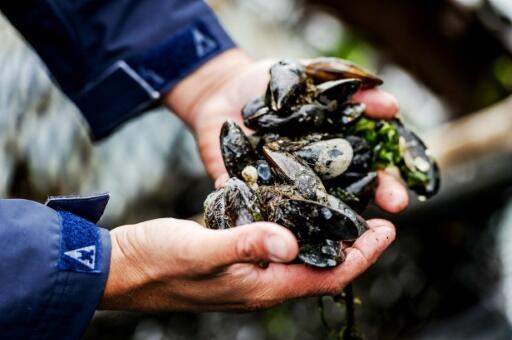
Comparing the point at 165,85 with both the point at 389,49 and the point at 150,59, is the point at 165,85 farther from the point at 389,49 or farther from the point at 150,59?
the point at 389,49

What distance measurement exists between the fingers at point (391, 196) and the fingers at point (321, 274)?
338 mm

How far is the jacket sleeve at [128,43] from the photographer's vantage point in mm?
2428

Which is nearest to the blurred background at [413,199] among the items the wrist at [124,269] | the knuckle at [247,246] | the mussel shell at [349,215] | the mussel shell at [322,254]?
the wrist at [124,269]

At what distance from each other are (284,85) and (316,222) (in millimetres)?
539

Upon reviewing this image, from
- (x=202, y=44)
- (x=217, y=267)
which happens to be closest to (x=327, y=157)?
(x=217, y=267)

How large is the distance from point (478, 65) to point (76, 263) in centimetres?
339

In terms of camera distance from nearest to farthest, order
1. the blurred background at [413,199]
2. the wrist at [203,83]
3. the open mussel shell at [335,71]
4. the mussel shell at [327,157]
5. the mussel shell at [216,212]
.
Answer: the mussel shell at [216,212]
the mussel shell at [327,157]
the open mussel shell at [335,71]
the wrist at [203,83]
the blurred background at [413,199]

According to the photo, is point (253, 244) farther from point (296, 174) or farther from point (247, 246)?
point (296, 174)

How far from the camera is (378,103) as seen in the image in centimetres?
208

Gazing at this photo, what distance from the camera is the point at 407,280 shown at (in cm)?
364

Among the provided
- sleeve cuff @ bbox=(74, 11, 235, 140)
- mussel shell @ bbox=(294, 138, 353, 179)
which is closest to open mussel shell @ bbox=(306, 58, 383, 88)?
mussel shell @ bbox=(294, 138, 353, 179)

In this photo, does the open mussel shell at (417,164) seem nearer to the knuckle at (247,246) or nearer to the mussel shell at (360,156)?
the mussel shell at (360,156)

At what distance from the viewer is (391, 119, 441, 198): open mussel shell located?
2072 mm

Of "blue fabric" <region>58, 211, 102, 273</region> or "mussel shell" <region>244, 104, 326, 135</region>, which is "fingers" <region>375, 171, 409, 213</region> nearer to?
"mussel shell" <region>244, 104, 326, 135</region>
